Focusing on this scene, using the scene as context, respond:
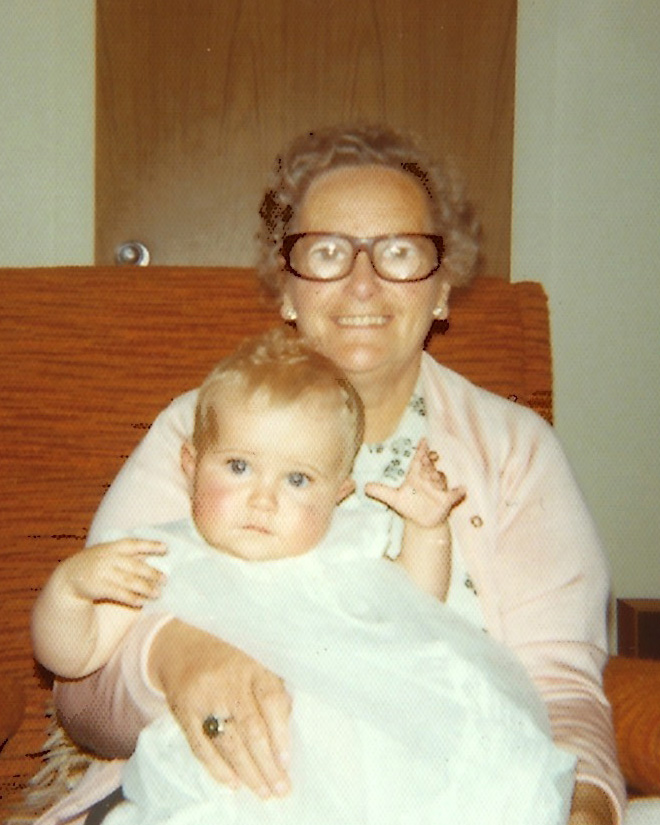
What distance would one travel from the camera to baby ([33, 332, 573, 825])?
0.96 meters

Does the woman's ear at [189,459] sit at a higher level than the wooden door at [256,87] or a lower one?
lower

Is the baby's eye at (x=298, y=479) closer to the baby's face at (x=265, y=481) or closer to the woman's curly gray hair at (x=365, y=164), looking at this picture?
the baby's face at (x=265, y=481)

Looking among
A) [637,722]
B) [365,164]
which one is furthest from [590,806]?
[365,164]

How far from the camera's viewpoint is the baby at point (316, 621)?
956 mm

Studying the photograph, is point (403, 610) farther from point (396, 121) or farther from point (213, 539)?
point (396, 121)

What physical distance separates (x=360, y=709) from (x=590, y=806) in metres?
0.35

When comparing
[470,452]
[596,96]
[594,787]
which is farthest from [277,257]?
[596,96]

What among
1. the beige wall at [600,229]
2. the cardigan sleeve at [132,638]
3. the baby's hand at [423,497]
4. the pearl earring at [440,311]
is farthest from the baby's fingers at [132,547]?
the beige wall at [600,229]

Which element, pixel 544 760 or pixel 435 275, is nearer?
pixel 544 760

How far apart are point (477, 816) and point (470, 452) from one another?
0.60 meters

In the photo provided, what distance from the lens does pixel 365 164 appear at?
1487mm

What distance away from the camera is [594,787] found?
1.13 metres

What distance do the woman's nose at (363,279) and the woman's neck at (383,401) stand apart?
0.46 feet

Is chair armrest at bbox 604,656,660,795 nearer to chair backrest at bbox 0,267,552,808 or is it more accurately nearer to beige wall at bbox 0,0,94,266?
chair backrest at bbox 0,267,552,808
